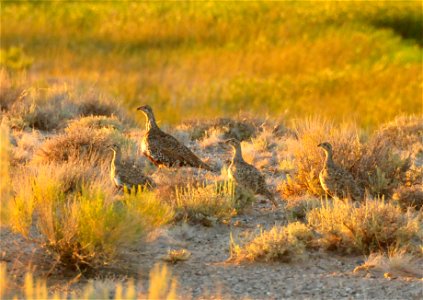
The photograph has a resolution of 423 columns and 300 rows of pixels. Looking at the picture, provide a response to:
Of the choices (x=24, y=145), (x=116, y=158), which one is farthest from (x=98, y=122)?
(x=116, y=158)

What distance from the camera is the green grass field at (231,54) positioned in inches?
1103

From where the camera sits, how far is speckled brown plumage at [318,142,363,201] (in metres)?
12.0

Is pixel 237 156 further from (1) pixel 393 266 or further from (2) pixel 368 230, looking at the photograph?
(1) pixel 393 266

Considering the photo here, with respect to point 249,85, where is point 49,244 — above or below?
above

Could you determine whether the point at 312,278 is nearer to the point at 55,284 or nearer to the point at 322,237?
the point at 322,237

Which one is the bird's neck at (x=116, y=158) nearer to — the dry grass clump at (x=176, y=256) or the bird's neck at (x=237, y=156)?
the bird's neck at (x=237, y=156)

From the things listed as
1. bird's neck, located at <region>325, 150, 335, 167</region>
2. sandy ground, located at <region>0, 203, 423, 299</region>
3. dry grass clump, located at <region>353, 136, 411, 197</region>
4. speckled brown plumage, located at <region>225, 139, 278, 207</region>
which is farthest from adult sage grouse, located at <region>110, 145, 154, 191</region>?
dry grass clump, located at <region>353, 136, 411, 197</region>

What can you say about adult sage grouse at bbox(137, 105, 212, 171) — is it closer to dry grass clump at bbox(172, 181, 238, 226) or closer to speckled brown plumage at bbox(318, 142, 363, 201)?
dry grass clump at bbox(172, 181, 238, 226)

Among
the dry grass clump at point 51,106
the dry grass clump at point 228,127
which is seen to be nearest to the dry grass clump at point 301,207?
the dry grass clump at point 228,127

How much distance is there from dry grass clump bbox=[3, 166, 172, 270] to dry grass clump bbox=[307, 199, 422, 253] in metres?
1.72

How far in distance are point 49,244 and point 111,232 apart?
64 centimetres

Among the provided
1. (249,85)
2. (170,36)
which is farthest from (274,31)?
(249,85)

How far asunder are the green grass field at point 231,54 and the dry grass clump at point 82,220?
471 inches

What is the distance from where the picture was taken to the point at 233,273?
9.59 m
